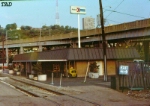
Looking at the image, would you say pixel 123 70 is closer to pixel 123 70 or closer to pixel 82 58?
pixel 123 70

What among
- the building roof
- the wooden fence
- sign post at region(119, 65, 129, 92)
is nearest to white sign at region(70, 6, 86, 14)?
the building roof

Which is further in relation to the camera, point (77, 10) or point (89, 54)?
point (77, 10)

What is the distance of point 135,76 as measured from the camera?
19.7 metres

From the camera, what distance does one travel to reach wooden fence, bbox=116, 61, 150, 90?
19.5 meters

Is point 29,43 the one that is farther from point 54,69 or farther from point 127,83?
point 127,83

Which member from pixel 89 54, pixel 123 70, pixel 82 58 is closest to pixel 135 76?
pixel 123 70

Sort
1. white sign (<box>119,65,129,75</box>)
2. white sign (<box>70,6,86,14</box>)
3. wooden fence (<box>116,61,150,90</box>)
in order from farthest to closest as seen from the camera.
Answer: white sign (<box>70,6,86,14</box>), wooden fence (<box>116,61,150,90</box>), white sign (<box>119,65,129,75</box>)

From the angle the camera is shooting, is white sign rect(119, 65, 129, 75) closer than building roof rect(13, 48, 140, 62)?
Yes

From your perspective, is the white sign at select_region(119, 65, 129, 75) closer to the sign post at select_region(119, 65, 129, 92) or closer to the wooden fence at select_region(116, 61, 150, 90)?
the sign post at select_region(119, 65, 129, 92)

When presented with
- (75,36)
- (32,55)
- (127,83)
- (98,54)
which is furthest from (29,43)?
(127,83)

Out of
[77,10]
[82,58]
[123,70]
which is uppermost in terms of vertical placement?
[77,10]

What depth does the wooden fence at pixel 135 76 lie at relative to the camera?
19547 mm

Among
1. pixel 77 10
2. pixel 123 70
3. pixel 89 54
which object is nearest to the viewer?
pixel 123 70

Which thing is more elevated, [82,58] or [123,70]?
[82,58]
